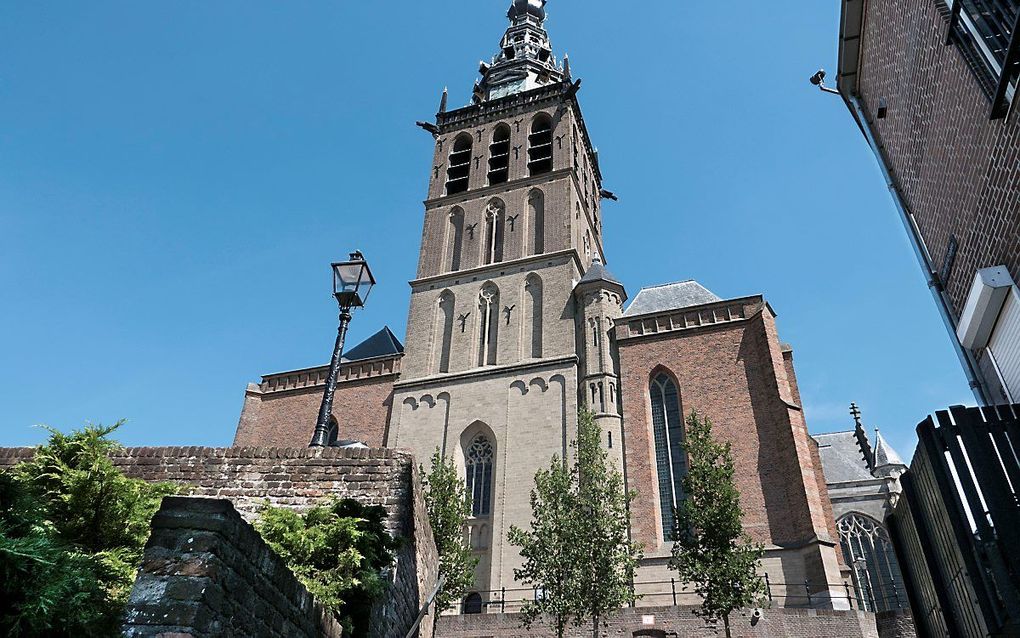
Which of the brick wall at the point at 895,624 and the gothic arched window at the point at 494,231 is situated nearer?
the brick wall at the point at 895,624

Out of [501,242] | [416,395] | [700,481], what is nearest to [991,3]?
[700,481]

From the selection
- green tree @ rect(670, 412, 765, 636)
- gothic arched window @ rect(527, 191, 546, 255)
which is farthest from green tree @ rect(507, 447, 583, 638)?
gothic arched window @ rect(527, 191, 546, 255)

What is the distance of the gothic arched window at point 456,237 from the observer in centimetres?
3325

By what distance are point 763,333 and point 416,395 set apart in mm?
14119

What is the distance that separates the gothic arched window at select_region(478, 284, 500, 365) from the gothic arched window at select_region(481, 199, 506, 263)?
204 cm

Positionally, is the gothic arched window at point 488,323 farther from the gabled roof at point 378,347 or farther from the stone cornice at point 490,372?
the gabled roof at point 378,347

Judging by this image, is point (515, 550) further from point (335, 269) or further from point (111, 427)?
point (111, 427)

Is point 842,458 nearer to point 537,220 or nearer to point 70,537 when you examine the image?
point 537,220

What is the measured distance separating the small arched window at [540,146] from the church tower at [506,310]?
0.08 m

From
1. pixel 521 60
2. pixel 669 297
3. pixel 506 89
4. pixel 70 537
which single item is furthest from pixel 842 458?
pixel 70 537

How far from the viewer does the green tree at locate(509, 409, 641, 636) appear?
693 inches

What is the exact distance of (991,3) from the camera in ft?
20.9

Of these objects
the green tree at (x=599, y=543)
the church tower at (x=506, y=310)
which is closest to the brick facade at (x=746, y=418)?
the church tower at (x=506, y=310)

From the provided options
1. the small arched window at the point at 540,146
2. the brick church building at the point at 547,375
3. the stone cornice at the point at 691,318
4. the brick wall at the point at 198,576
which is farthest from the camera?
the small arched window at the point at 540,146
